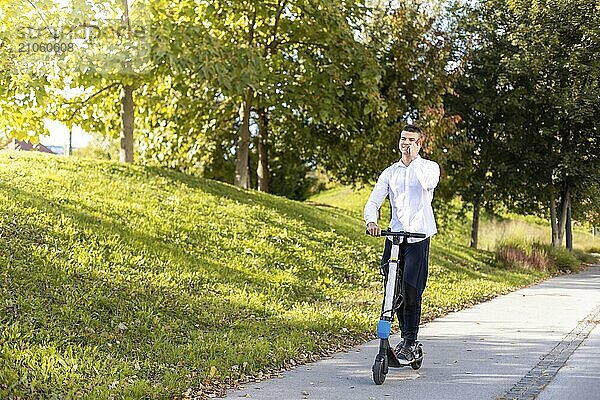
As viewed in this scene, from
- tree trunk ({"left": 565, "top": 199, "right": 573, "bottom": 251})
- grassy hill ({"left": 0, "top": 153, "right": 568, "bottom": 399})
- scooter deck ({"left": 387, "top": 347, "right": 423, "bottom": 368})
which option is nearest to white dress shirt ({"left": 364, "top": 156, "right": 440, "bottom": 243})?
scooter deck ({"left": 387, "top": 347, "right": 423, "bottom": 368})

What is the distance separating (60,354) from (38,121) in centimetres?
1265

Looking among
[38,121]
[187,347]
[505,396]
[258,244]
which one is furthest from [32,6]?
[505,396]

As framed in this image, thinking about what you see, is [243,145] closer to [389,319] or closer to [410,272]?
[410,272]

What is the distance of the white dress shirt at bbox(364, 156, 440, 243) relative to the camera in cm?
697

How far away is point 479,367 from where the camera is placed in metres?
7.36

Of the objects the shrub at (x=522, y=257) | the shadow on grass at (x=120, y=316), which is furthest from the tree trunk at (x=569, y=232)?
the shadow on grass at (x=120, y=316)

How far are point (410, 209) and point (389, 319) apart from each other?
979 mm

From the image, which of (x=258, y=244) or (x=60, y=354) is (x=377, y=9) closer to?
(x=258, y=244)

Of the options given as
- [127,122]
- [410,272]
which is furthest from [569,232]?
[410,272]

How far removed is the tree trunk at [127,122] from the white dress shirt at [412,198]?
1202 centimetres

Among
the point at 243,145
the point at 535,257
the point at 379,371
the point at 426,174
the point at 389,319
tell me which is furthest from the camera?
the point at 243,145

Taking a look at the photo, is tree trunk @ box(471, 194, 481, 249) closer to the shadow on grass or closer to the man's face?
the shadow on grass

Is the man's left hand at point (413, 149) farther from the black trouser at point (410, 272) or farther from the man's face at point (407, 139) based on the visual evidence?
the black trouser at point (410, 272)

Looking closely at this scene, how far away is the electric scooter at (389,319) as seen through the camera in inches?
257
